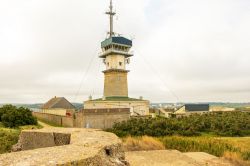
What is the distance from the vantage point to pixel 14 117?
24922mm

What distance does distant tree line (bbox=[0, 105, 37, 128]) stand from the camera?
80.9 feet

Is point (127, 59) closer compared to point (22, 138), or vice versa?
point (22, 138)

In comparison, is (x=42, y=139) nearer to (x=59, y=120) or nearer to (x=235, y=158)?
(x=235, y=158)

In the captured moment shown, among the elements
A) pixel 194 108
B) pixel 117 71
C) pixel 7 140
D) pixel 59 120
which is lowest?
pixel 7 140

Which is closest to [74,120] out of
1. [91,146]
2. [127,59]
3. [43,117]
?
[43,117]

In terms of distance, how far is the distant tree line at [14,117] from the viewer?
2467 centimetres

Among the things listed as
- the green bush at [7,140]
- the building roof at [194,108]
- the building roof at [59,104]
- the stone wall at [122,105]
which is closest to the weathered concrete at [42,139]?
the green bush at [7,140]

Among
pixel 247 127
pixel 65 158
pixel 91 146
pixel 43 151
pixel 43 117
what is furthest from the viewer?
pixel 43 117

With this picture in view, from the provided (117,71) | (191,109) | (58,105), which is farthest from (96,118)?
(58,105)

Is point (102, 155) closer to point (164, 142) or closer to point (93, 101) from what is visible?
point (164, 142)

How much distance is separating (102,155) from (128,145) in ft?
35.7

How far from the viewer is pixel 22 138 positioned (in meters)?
7.84

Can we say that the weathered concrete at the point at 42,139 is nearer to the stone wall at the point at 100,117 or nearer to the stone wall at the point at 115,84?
the stone wall at the point at 100,117

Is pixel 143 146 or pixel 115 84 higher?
pixel 115 84
